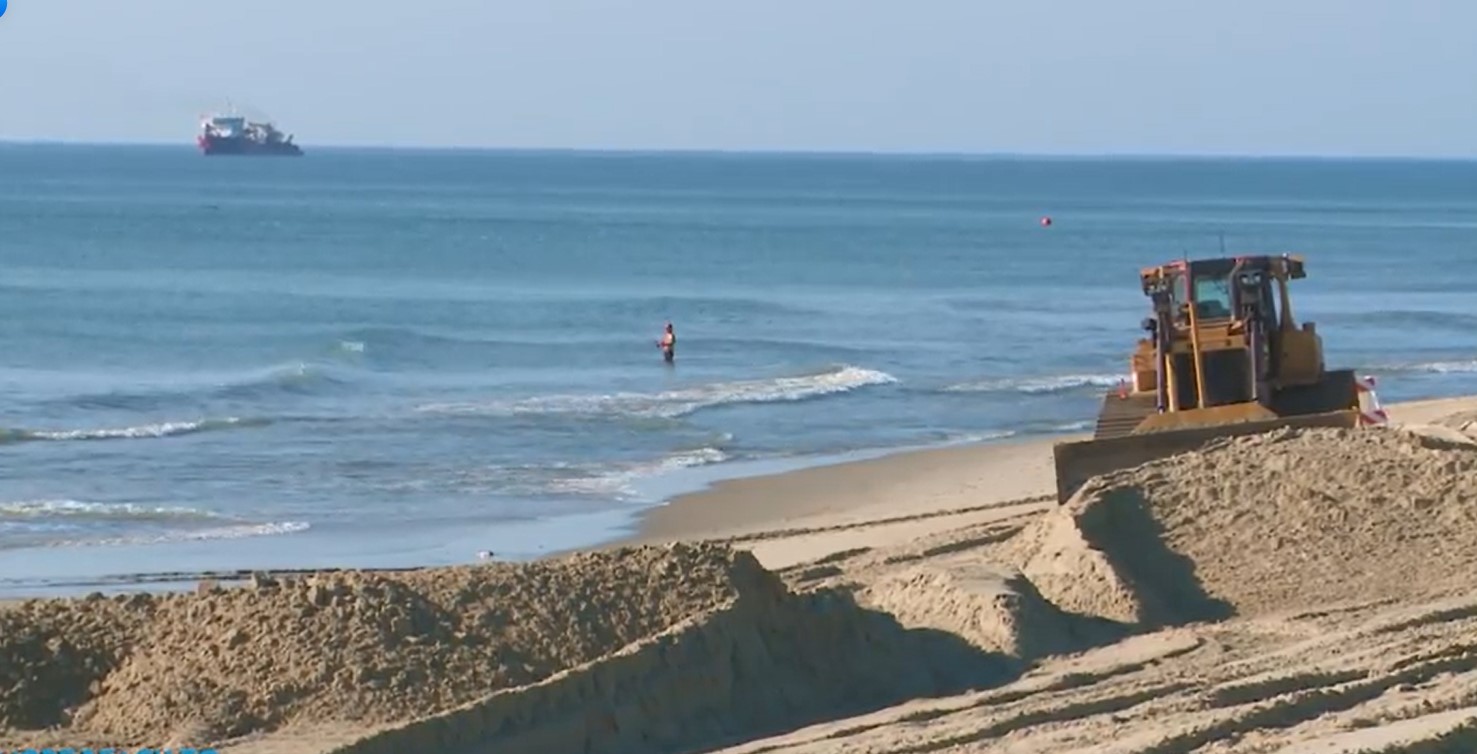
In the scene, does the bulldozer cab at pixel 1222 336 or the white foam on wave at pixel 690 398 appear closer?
the bulldozer cab at pixel 1222 336

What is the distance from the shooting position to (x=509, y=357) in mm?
38562

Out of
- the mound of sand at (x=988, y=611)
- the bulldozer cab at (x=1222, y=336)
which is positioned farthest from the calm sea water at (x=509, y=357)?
the mound of sand at (x=988, y=611)

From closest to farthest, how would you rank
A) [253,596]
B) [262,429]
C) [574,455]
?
[253,596] < [574,455] < [262,429]

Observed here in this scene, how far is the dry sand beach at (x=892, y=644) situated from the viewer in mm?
10062

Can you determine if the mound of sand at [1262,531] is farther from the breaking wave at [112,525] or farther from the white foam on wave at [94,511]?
the white foam on wave at [94,511]

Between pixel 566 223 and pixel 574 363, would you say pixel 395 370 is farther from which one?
pixel 566 223

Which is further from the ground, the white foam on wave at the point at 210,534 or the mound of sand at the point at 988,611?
the mound of sand at the point at 988,611

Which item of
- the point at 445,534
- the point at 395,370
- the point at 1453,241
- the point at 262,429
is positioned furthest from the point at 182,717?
the point at 1453,241

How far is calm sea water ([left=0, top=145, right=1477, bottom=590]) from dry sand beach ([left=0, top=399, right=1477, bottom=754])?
6.52 m

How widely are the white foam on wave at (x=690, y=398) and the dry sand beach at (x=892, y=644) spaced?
1569 centimetres

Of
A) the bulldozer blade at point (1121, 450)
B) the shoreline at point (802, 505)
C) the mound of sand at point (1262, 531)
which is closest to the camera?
the mound of sand at point (1262, 531)

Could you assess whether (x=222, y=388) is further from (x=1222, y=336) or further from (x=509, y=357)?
(x=1222, y=336)

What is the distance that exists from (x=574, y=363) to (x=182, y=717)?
27441 mm

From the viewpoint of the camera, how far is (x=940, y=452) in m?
26.1
